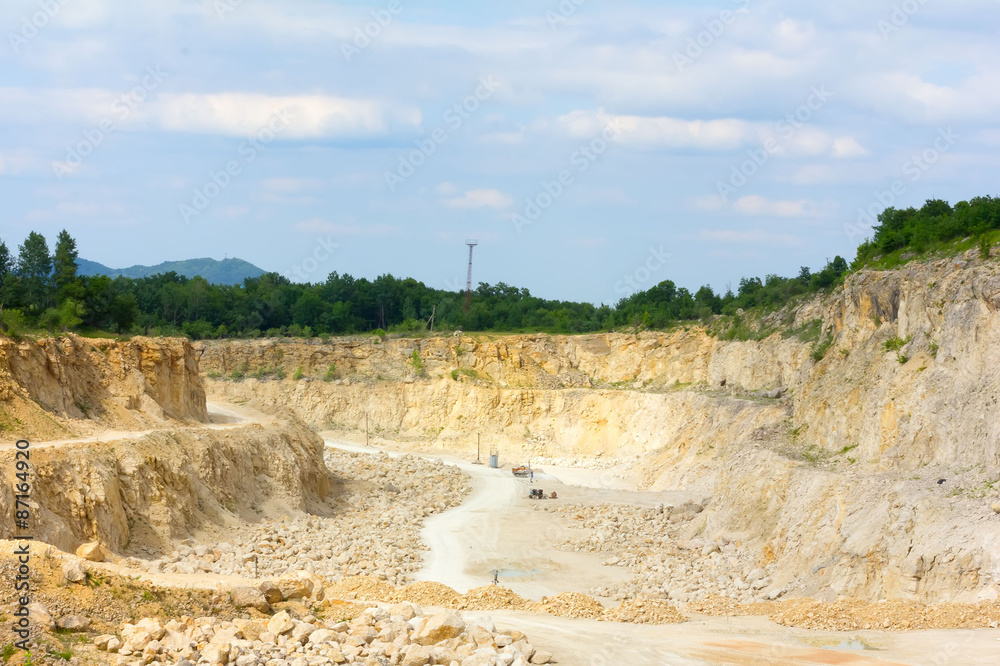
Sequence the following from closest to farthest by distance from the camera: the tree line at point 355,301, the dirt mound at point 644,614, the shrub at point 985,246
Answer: the dirt mound at point 644,614
the shrub at point 985,246
the tree line at point 355,301

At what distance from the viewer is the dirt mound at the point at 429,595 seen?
21453 mm

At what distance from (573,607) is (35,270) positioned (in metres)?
35.4

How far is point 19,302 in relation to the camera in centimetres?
3978

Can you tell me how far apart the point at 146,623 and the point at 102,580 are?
1892mm

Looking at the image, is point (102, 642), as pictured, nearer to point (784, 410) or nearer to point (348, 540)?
point (348, 540)

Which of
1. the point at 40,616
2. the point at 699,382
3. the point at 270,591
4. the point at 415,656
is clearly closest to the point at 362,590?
the point at 270,591

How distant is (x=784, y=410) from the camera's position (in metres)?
42.8

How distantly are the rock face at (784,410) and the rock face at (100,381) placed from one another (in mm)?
20657

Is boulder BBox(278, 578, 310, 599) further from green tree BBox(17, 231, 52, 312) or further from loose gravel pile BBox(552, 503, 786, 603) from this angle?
green tree BBox(17, 231, 52, 312)

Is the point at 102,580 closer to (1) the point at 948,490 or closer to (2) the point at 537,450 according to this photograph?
(1) the point at 948,490

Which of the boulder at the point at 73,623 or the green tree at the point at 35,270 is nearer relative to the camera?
the boulder at the point at 73,623

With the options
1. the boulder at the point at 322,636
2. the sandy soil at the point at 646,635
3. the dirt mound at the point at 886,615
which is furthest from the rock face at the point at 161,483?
the dirt mound at the point at 886,615

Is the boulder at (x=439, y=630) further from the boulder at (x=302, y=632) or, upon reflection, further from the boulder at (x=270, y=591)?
the boulder at (x=270, y=591)

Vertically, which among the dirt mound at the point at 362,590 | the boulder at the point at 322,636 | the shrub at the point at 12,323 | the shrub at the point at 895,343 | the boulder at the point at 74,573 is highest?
the shrub at the point at 895,343
